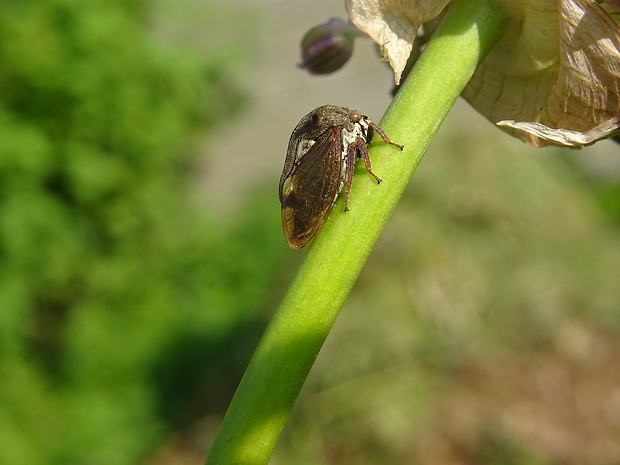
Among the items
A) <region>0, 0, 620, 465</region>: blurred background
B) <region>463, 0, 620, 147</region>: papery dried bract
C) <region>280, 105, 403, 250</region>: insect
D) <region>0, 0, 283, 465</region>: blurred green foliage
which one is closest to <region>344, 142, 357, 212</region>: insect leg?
<region>280, 105, 403, 250</region>: insect

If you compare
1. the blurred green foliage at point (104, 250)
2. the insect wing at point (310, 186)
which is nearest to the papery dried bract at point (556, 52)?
the insect wing at point (310, 186)

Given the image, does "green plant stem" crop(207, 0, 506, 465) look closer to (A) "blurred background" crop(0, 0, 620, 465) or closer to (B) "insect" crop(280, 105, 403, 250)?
(B) "insect" crop(280, 105, 403, 250)

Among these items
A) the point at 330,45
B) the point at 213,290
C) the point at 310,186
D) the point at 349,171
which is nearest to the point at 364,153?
the point at 349,171

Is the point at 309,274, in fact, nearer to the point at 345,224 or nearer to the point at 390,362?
the point at 345,224

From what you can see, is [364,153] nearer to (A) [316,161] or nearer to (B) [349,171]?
(B) [349,171]

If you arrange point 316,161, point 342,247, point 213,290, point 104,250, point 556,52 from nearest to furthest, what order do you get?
point 342,247 → point 556,52 → point 316,161 → point 104,250 → point 213,290

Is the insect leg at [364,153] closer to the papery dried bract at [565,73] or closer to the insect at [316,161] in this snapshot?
the insect at [316,161]
